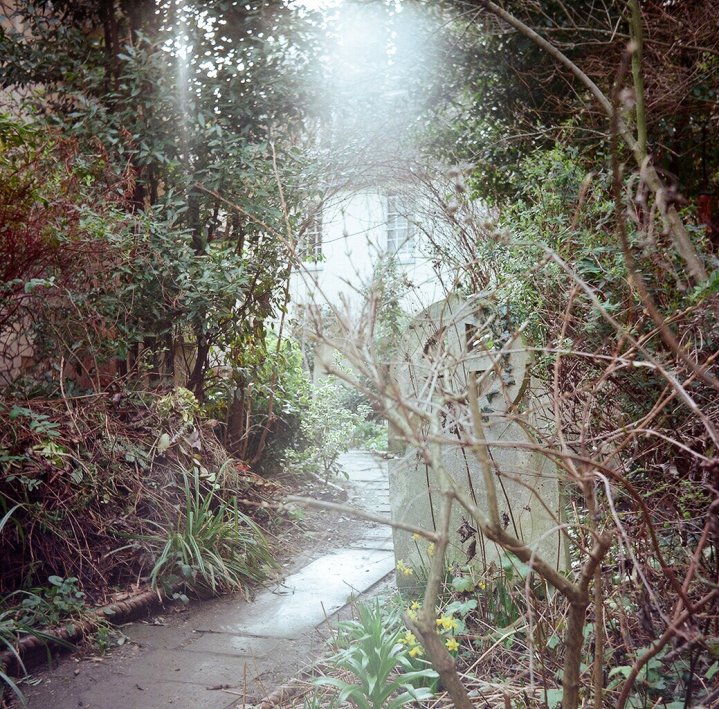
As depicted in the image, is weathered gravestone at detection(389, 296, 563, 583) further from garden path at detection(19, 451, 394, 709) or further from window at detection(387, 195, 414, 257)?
window at detection(387, 195, 414, 257)

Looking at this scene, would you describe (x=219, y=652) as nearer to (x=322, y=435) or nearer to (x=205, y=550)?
(x=205, y=550)

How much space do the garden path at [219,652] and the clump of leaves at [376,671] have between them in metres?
0.41

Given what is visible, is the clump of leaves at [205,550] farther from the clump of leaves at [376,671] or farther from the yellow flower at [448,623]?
the yellow flower at [448,623]

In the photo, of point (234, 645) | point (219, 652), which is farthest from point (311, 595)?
point (219, 652)

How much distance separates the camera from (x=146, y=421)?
492 cm

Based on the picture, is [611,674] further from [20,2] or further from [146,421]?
[20,2]

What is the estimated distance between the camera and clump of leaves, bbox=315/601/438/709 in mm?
2846

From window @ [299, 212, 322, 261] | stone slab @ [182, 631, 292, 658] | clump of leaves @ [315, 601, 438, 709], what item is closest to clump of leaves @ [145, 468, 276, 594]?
stone slab @ [182, 631, 292, 658]

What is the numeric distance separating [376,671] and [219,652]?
120 cm

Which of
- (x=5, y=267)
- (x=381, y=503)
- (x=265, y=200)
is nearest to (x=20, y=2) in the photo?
(x=265, y=200)

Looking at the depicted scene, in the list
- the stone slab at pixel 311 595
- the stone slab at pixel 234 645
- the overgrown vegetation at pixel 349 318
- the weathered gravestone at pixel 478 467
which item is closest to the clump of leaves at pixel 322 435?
the overgrown vegetation at pixel 349 318

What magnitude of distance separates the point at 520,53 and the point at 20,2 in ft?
14.7

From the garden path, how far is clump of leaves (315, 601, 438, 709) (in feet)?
1.35

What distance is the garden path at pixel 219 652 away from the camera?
3318 mm
